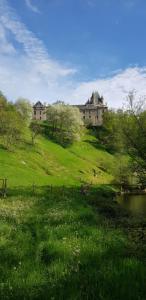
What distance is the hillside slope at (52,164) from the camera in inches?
3014

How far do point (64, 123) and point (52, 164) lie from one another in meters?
43.5

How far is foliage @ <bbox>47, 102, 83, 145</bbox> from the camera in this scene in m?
145

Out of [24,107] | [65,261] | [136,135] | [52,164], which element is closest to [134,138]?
[136,135]

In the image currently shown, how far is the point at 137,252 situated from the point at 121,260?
102 inches

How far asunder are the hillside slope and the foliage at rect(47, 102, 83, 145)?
4.59 meters

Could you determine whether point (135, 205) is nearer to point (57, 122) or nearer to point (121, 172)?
point (121, 172)

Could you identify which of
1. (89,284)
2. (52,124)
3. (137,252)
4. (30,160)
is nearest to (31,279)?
(89,284)

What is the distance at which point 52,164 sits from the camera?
353 feet

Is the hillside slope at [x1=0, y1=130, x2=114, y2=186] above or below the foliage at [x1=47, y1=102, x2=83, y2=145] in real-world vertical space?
below

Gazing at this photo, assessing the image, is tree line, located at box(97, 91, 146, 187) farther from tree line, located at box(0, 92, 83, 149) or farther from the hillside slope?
tree line, located at box(0, 92, 83, 149)

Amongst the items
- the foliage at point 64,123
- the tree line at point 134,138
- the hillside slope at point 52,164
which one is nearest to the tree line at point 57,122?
the foliage at point 64,123

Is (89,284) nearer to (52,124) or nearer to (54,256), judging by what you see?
(54,256)

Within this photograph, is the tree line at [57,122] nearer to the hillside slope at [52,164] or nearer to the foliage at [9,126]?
the hillside slope at [52,164]

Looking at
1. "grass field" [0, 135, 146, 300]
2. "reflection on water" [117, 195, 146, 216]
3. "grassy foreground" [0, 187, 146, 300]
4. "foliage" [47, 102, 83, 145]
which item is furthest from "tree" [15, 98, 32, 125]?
"grassy foreground" [0, 187, 146, 300]
